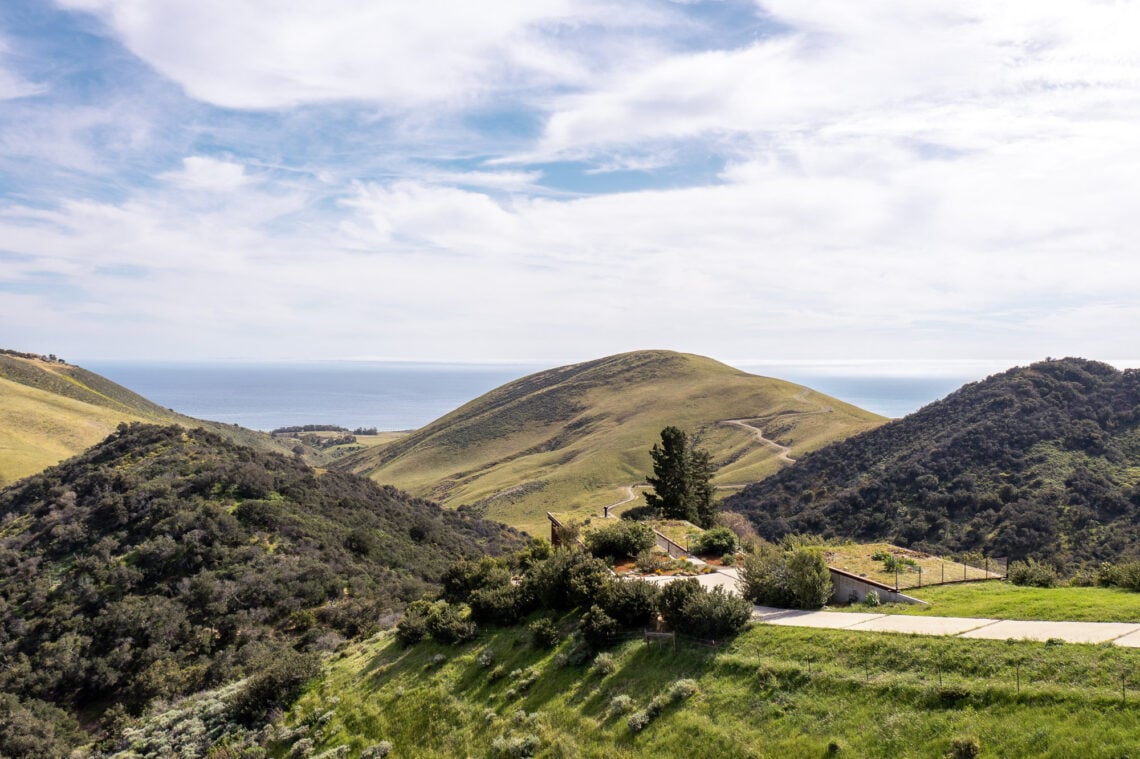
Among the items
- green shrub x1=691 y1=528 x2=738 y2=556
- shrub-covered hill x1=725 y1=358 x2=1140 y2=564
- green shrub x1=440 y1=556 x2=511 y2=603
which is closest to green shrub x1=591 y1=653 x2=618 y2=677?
green shrub x1=440 y1=556 x2=511 y2=603

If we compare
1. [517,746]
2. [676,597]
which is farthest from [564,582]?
[517,746]

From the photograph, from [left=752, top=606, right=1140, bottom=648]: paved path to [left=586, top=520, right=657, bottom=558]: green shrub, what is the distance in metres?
9.17

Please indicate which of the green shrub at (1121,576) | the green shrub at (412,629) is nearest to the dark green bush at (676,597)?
the green shrub at (412,629)

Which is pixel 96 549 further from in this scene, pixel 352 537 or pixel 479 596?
pixel 479 596

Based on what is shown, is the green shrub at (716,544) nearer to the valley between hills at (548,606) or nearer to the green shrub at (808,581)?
the valley between hills at (548,606)

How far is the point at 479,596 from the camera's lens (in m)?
22.5

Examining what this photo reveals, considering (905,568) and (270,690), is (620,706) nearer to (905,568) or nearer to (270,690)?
(905,568)

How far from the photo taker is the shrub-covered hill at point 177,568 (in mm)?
27656

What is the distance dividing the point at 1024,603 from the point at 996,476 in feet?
159

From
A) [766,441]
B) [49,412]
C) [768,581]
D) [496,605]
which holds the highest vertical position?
[766,441]

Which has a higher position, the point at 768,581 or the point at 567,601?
the point at 768,581

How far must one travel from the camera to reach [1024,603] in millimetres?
15242

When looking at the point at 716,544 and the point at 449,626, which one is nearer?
the point at 449,626

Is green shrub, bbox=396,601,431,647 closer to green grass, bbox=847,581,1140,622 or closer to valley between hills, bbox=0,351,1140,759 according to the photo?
valley between hills, bbox=0,351,1140,759
